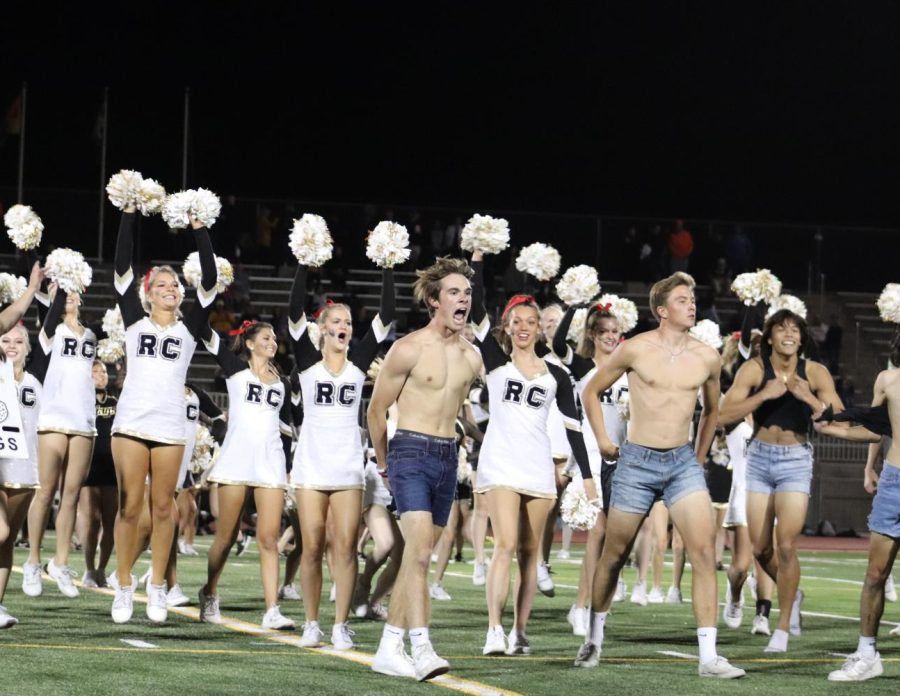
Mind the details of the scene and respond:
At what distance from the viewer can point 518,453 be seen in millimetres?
9188

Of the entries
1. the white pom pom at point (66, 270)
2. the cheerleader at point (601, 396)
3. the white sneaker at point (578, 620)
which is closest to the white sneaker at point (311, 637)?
the white sneaker at point (578, 620)

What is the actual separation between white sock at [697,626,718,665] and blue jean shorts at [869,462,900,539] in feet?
3.56

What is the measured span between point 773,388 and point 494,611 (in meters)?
2.12

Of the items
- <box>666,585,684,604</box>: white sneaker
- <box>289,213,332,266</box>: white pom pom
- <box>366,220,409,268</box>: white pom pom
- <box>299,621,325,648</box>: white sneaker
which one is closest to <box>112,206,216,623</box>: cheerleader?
<box>289,213,332,266</box>: white pom pom

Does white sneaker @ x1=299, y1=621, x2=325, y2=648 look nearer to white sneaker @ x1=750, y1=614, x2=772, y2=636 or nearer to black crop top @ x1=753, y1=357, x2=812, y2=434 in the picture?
black crop top @ x1=753, y1=357, x2=812, y2=434

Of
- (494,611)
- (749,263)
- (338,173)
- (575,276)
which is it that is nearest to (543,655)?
(494,611)

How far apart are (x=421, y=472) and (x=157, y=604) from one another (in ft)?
9.51

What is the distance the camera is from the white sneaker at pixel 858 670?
26.8 feet

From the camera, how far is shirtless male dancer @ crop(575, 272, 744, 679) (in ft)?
26.3

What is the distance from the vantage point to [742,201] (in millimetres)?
34125

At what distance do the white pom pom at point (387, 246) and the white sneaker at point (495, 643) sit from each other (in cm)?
211

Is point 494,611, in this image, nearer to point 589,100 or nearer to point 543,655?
point 543,655

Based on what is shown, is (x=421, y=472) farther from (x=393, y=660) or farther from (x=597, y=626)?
(x=597, y=626)

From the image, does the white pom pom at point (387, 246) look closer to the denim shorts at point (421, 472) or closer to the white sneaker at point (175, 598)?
the denim shorts at point (421, 472)
